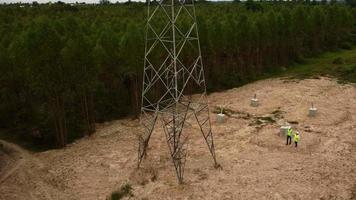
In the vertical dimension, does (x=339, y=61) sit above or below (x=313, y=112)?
above

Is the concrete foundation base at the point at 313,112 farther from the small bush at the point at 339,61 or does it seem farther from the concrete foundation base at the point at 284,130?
the small bush at the point at 339,61

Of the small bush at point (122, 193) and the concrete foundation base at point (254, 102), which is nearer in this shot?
the small bush at point (122, 193)

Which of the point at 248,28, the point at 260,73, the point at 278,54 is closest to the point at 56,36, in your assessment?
the point at 248,28

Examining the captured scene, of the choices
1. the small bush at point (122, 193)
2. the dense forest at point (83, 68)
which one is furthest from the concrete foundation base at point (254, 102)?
the small bush at point (122, 193)

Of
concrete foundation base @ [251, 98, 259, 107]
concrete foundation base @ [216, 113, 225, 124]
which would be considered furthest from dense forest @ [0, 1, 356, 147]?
concrete foundation base @ [251, 98, 259, 107]

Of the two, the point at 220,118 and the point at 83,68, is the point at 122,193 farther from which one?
the point at 220,118

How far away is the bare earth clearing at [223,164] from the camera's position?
2148cm

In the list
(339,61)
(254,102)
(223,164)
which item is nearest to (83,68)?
(223,164)

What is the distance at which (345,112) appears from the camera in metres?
33.4

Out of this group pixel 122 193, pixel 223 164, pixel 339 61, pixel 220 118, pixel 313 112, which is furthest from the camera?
pixel 339 61

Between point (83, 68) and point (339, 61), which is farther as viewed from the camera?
point (339, 61)

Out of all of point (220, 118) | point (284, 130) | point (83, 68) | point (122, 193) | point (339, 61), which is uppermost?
point (83, 68)

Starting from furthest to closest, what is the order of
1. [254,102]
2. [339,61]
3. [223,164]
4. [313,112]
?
[339,61] < [254,102] < [313,112] < [223,164]

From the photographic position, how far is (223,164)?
2447 cm
